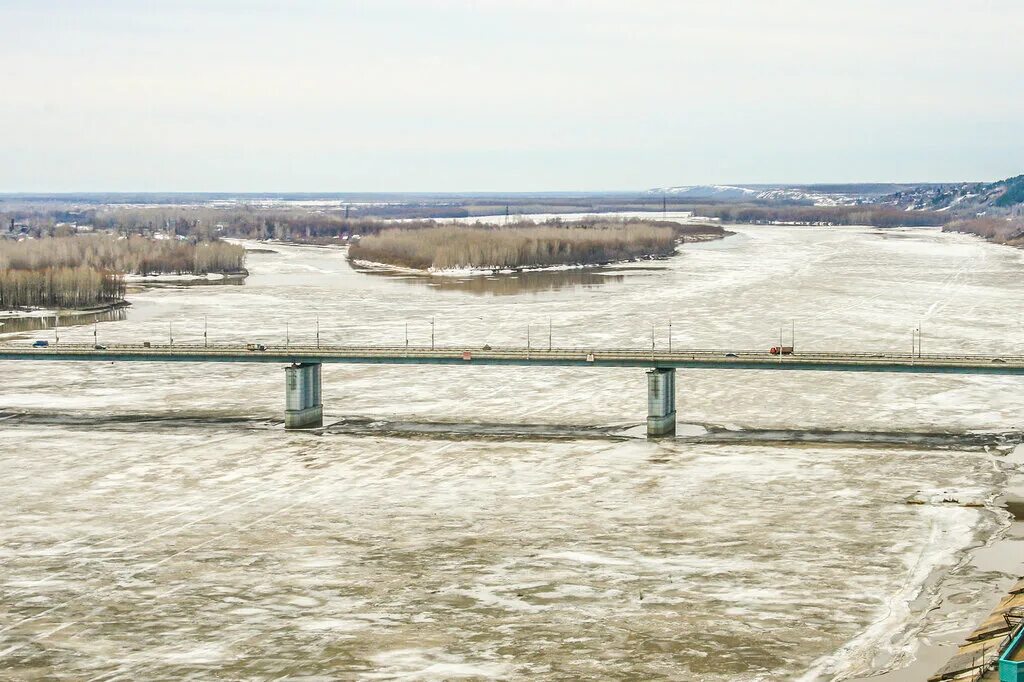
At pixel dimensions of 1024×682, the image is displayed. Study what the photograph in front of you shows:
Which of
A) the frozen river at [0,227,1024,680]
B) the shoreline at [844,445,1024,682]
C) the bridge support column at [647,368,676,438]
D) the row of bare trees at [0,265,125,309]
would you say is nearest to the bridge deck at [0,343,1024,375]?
the bridge support column at [647,368,676,438]

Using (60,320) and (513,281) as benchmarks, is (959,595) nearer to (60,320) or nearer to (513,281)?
(60,320)

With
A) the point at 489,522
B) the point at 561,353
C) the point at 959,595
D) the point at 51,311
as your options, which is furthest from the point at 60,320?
the point at 959,595

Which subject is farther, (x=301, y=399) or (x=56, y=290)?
(x=56, y=290)

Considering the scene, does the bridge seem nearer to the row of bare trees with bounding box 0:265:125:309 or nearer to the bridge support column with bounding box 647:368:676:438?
the bridge support column with bounding box 647:368:676:438

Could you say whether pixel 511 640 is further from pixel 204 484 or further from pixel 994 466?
pixel 994 466

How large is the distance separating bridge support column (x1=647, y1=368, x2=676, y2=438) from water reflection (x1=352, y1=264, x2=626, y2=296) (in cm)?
8634

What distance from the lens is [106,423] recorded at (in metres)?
74.7

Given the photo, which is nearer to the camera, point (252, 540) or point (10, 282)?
point (252, 540)

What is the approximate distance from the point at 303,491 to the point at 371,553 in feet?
34.9

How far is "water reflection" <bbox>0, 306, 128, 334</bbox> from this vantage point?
12681cm

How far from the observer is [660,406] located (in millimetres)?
69312

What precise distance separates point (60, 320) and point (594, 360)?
76498 mm

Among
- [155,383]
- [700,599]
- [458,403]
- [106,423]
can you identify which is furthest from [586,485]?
[155,383]

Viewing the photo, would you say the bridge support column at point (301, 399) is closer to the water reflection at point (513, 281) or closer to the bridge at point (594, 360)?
the bridge at point (594, 360)
